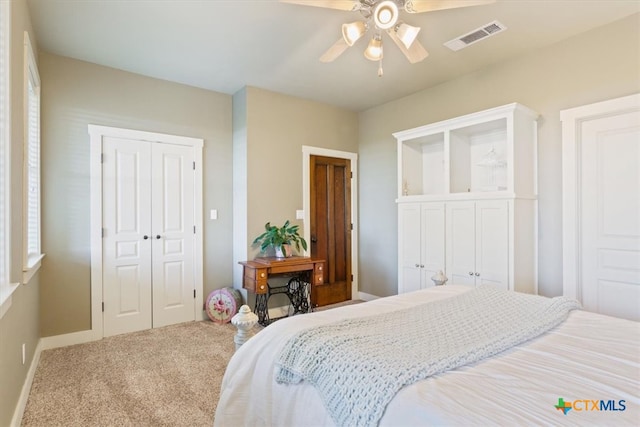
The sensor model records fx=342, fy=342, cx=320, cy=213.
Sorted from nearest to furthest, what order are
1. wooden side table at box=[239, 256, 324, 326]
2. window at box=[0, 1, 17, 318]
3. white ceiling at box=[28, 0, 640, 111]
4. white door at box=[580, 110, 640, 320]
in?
1. window at box=[0, 1, 17, 318]
2. white ceiling at box=[28, 0, 640, 111]
3. white door at box=[580, 110, 640, 320]
4. wooden side table at box=[239, 256, 324, 326]

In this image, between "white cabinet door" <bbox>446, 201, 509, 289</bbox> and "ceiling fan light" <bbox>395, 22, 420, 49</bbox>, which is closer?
"ceiling fan light" <bbox>395, 22, 420, 49</bbox>

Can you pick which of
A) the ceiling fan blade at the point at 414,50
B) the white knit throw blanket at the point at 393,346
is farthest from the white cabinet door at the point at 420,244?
the white knit throw blanket at the point at 393,346

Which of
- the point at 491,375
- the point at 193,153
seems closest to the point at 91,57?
the point at 193,153

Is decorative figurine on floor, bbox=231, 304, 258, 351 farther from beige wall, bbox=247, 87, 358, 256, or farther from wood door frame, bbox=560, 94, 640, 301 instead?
wood door frame, bbox=560, 94, 640, 301

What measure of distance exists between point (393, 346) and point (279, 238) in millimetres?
2784

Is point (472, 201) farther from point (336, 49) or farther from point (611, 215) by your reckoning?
point (336, 49)

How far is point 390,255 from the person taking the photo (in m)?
4.62

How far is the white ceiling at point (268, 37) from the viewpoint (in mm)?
2570

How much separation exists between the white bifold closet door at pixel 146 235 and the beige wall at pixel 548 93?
2.60 meters

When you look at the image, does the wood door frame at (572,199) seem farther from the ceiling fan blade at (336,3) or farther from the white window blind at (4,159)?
the white window blind at (4,159)

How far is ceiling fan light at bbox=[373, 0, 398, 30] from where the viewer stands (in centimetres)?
198

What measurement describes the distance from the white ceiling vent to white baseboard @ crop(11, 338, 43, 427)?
4.10m

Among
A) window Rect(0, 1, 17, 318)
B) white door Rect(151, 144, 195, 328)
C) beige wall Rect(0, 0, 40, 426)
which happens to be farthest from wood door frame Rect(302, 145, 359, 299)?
window Rect(0, 1, 17, 318)

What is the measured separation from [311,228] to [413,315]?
9.67ft
